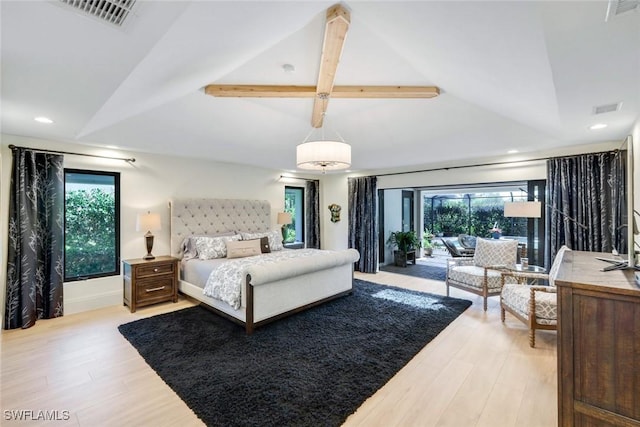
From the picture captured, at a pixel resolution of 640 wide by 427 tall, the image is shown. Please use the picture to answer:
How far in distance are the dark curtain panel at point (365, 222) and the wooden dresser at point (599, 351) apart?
15.5 feet

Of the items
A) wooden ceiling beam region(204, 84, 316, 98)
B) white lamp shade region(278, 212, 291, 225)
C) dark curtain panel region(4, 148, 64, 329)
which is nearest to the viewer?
wooden ceiling beam region(204, 84, 316, 98)

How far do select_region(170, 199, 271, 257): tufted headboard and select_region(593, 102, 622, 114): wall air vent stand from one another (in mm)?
5003

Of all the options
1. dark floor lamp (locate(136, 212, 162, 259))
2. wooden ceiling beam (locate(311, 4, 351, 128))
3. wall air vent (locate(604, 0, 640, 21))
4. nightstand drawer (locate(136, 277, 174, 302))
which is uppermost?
wooden ceiling beam (locate(311, 4, 351, 128))

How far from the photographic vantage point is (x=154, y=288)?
399cm

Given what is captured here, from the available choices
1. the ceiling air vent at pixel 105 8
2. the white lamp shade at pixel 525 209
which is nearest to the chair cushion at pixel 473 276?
the white lamp shade at pixel 525 209

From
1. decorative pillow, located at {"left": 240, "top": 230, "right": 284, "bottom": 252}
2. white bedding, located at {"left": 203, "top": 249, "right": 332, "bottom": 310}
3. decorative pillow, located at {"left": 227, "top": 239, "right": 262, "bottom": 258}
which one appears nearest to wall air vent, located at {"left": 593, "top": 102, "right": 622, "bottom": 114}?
white bedding, located at {"left": 203, "top": 249, "right": 332, "bottom": 310}

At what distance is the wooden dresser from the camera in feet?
4.53

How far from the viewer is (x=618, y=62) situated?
1.63m

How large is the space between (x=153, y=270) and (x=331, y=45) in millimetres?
3728

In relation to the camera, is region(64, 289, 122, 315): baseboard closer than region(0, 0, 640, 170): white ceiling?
No

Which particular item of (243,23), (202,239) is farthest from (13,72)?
(202,239)

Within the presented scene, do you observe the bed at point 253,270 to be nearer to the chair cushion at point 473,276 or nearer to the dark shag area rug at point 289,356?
the dark shag area rug at point 289,356

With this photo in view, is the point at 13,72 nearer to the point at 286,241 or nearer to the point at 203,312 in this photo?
the point at 203,312

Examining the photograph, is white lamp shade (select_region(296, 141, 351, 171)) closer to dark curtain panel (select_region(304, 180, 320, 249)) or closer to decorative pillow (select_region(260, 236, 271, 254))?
decorative pillow (select_region(260, 236, 271, 254))
